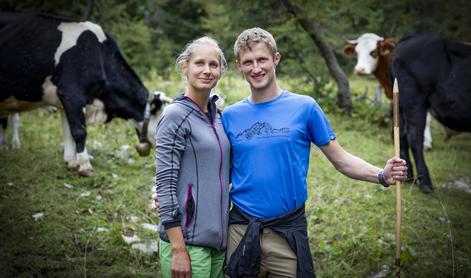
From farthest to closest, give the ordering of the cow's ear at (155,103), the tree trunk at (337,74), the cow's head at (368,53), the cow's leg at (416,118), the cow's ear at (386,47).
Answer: the tree trunk at (337,74) → the cow's head at (368,53) → the cow's ear at (386,47) → the cow's ear at (155,103) → the cow's leg at (416,118)

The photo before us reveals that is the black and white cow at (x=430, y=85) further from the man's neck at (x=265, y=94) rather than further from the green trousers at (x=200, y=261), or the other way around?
the green trousers at (x=200, y=261)

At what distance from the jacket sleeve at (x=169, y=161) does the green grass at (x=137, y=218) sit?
1.88 metres

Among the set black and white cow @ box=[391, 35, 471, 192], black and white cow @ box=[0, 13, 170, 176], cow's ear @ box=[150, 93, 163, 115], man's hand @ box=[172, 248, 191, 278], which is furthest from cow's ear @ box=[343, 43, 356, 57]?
man's hand @ box=[172, 248, 191, 278]

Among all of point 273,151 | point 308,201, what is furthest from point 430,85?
point 273,151

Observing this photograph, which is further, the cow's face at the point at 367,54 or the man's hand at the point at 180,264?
the cow's face at the point at 367,54

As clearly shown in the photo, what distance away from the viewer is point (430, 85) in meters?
6.71

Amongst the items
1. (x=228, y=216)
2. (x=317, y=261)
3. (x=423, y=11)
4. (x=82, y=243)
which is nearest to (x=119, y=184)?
(x=82, y=243)

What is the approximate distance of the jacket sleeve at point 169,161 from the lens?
101 inches

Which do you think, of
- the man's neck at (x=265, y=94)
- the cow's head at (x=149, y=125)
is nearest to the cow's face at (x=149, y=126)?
the cow's head at (x=149, y=125)

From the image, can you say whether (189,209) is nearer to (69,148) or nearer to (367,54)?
(69,148)

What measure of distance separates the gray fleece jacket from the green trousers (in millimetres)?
45

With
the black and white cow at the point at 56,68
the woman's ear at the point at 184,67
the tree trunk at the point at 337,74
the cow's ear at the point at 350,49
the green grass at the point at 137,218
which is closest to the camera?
the woman's ear at the point at 184,67

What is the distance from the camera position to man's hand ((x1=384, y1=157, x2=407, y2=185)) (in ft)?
9.00

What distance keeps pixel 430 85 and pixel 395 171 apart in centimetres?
446
